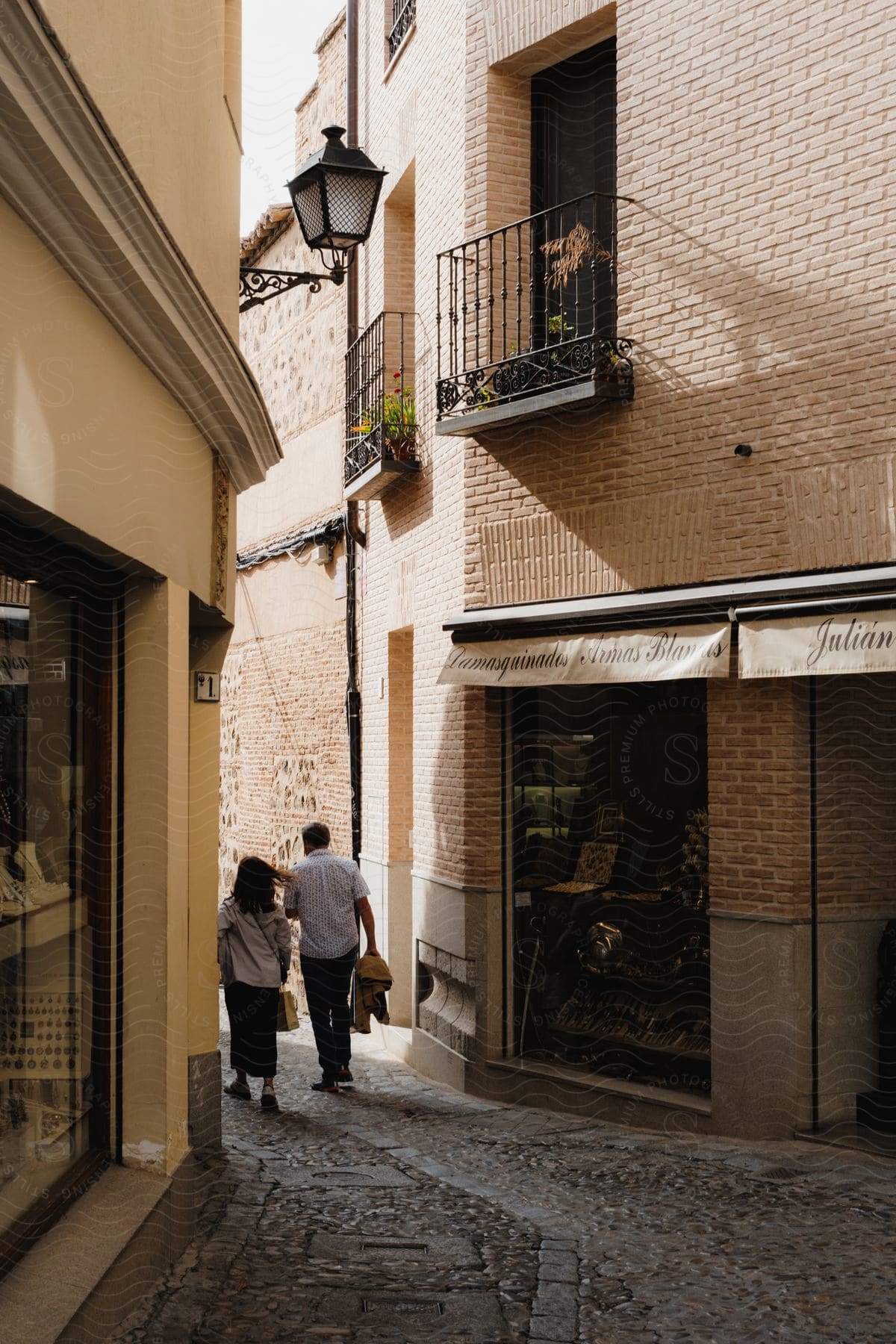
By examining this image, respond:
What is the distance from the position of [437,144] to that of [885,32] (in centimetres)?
450

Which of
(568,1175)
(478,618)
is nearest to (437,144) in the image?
(478,618)

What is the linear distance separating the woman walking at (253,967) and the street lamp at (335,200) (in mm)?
3663

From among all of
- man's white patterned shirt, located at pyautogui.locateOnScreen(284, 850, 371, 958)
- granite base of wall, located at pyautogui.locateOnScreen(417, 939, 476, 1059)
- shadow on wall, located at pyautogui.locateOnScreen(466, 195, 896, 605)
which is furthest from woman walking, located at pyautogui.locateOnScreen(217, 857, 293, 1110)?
shadow on wall, located at pyautogui.locateOnScreen(466, 195, 896, 605)

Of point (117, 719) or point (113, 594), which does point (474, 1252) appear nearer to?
point (117, 719)

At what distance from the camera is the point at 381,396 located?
487 inches

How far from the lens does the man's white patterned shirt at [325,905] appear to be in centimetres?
966

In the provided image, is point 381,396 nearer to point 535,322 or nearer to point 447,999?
point 535,322

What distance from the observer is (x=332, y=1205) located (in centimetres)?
655

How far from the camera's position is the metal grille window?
11.9 m

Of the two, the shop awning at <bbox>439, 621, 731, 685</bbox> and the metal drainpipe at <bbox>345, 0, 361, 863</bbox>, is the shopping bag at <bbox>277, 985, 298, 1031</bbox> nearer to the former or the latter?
the shop awning at <bbox>439, 621, 731, 685</bbox>

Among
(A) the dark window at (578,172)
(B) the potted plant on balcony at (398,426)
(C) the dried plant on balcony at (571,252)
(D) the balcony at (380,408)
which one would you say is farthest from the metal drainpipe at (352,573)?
(C) the dried plant on balcony at (571,252)

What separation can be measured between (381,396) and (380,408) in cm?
25

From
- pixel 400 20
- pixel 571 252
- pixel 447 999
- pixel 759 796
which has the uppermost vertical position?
pixel 400 20

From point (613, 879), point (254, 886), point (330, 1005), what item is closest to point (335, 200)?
point (254, 886)
